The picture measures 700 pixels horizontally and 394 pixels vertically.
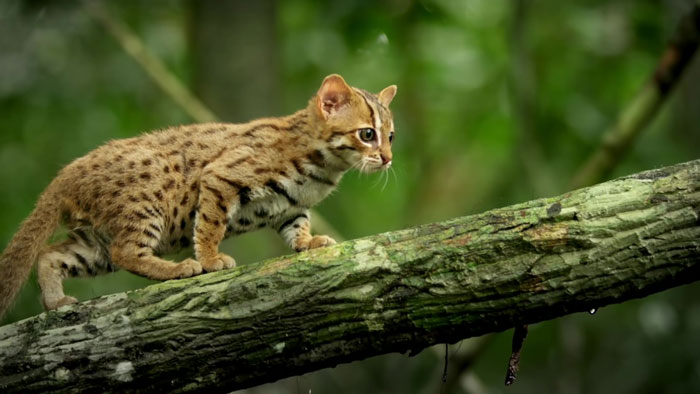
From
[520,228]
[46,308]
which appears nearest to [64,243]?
[46,308]

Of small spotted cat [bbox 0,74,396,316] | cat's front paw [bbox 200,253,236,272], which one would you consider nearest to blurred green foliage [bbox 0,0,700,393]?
small spotted cat [bbox 0,74,396,316]

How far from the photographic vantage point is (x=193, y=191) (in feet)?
19.4

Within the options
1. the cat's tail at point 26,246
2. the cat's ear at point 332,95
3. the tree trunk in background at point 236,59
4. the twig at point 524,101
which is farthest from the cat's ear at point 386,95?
the cat's tail at point 26,246

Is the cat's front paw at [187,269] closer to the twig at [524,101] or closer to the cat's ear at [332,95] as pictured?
the cat's ear at [332,95]

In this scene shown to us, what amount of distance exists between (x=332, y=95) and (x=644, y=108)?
278 centimetres

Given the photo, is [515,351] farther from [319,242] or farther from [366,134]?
[366,134]

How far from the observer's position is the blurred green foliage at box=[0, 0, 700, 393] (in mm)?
8359

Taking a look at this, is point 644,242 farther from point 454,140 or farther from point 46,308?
point 454,140

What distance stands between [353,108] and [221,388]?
247 centimetres

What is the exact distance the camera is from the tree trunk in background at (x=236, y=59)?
817cm

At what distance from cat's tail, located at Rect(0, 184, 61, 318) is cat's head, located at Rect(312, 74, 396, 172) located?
6.24ft

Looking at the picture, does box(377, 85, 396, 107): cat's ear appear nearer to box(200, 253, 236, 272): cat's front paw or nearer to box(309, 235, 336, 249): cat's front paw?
box(309, 235, 336, 249): cat's front paw

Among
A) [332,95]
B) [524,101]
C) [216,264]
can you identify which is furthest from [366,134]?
[524,101]

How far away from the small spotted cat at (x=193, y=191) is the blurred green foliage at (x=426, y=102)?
188 centimetres
